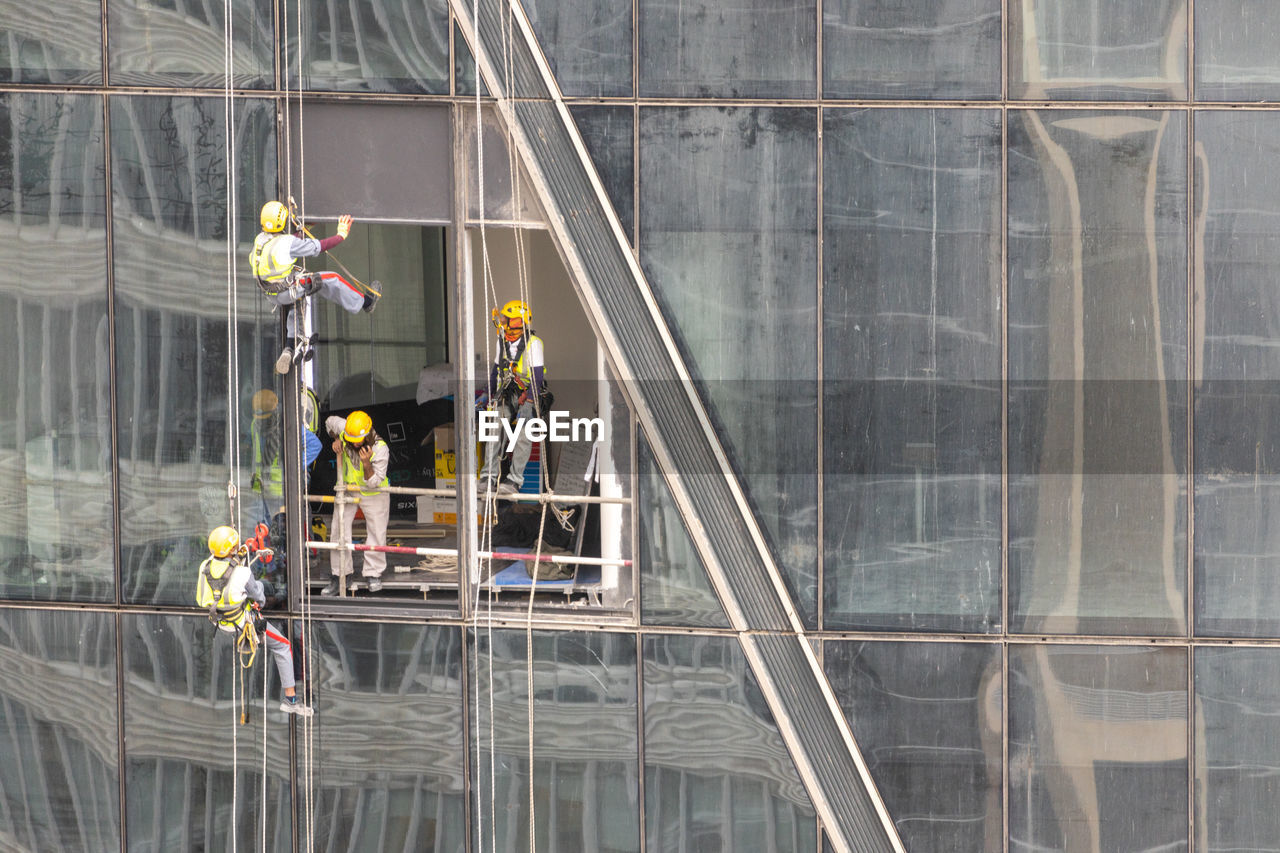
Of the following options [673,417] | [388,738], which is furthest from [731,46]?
[388,738]

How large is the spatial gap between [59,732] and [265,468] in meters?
3.05

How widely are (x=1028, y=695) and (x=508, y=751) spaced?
14.6ft

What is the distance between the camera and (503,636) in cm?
1178

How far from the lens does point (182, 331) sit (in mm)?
11742

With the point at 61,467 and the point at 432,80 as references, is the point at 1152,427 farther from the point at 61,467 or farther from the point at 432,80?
the point at 61,467

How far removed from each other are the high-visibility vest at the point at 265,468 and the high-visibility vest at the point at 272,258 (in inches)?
60.2

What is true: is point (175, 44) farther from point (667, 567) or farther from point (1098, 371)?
point (1098, 371)

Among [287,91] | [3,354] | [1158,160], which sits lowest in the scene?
[3,354]

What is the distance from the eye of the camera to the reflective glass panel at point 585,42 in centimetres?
1127

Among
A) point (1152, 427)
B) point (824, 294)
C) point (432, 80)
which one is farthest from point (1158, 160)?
point (432, 80)

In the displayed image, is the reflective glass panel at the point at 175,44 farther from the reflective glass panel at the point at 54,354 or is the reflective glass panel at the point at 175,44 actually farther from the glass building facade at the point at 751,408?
the reflective glass panel at the point at 54,354

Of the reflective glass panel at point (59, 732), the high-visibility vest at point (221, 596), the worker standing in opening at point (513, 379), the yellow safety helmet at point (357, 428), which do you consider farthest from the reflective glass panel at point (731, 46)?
the reflective glass panel at point (59, 732)

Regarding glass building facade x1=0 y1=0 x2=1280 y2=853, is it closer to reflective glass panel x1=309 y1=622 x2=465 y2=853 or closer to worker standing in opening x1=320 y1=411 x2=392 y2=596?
reflective glass panel x1=309 y1=622 x2=465 y2=853
